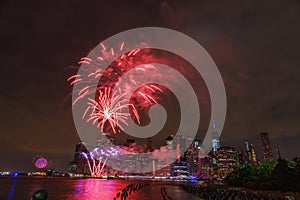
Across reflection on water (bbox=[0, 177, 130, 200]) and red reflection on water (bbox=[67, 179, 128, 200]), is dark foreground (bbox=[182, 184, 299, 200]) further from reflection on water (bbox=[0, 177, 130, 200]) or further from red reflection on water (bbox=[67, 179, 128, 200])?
reflection on water (bbox=[0, 177, 130, 200])

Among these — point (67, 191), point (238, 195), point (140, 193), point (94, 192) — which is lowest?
point (238, 195)

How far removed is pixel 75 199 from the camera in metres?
35.2

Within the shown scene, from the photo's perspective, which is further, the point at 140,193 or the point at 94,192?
the point at 94,192

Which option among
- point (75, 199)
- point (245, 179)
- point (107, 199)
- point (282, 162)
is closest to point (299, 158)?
point (282, 162)

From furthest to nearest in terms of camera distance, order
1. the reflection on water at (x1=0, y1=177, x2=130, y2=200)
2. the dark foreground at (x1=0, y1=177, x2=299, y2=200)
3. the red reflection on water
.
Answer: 1. the reflection on water at (x1=0, y1=177, x2=130, y2=200)
2. the red reflection on water
3. the dark foreground at (x1=0, y1=177, x2=299, y2=200)

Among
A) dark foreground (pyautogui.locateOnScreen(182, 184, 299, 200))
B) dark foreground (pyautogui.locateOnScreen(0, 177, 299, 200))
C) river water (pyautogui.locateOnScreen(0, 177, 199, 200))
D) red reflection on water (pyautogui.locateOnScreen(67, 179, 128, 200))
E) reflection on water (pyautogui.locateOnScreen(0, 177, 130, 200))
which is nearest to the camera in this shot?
dark foreground (pyautogui.locateOnScreen(182, 184, 299, 200))

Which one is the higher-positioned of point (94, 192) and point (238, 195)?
point (94, 192)

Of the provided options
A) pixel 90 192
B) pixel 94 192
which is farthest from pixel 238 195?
pixel 90 192

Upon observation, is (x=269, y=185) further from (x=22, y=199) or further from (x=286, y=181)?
(x=22, y=199)

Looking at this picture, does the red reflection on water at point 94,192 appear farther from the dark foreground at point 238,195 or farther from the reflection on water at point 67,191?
the dark foreground at point 238,195

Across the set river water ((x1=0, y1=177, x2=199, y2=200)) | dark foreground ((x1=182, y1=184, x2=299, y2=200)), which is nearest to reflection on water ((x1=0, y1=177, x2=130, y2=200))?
river water ((x1=0, y1=177, x2=199, y2=200))

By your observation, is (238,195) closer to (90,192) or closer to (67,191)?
(90,192)

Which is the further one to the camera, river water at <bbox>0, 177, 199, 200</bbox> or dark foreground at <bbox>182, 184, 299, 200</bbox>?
river water at <bbox>0, 177, 199, 200</bbox>

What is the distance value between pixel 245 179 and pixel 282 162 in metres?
18.5
